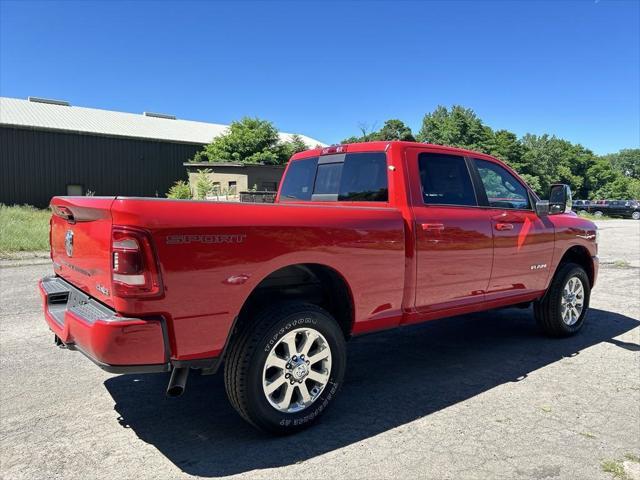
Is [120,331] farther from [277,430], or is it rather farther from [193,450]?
[277,430]

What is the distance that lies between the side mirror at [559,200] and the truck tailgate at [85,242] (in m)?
4.50

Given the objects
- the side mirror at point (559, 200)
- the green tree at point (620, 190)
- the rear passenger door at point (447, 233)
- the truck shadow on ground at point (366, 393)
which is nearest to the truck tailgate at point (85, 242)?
the truck shadow on ground at point (366, 393)

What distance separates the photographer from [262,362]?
3.08m

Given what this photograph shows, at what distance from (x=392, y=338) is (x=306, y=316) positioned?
8.78ft

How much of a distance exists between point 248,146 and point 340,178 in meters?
34.0

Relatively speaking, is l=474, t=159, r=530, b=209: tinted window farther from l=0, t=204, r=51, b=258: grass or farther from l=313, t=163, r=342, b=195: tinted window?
l=0, t=204, r=51, b=258: grass

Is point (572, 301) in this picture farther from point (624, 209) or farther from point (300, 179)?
point (624, 209)

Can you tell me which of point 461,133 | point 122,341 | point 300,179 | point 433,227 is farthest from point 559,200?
point 461,133

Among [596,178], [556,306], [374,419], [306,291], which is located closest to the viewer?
[374,419]

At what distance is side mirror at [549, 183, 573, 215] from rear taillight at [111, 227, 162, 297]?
171 inches

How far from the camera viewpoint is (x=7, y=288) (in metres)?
8.09

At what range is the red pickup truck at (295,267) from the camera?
268 centimetres

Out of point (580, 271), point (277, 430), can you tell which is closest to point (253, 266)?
point (277, 430)

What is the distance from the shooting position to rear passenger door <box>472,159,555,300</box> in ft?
15.5
